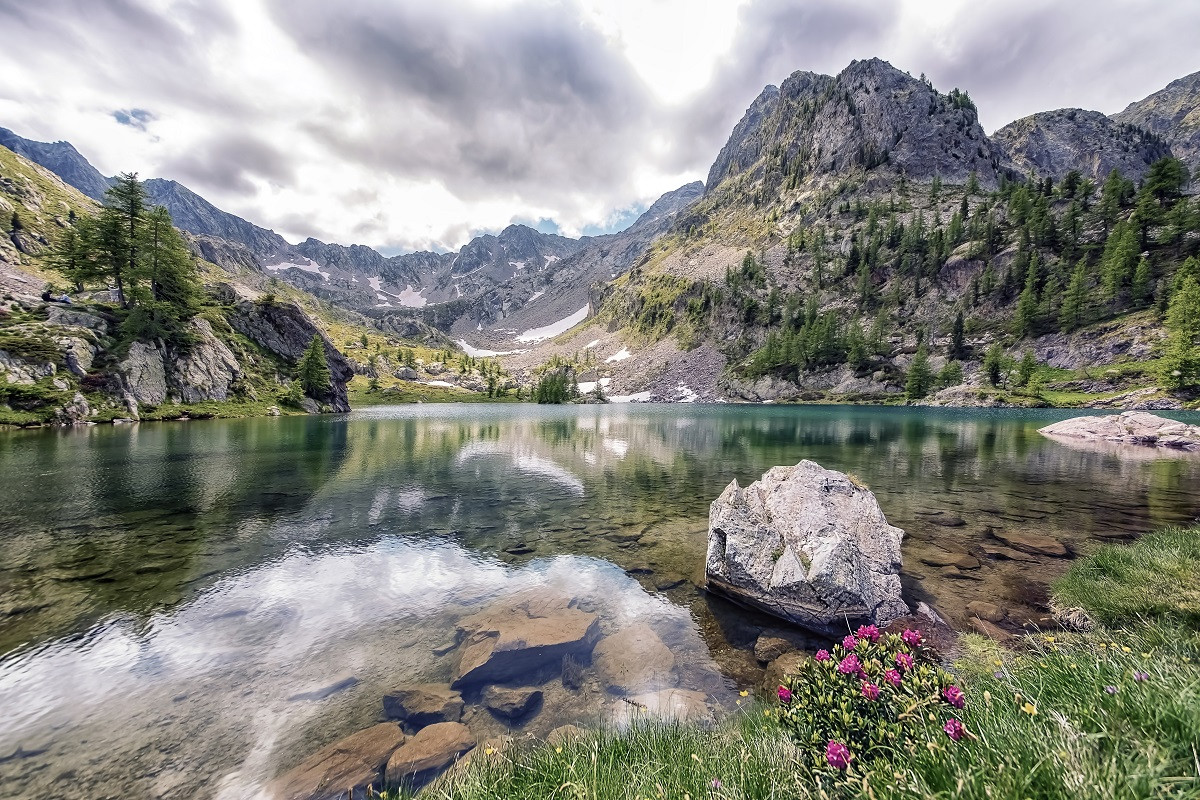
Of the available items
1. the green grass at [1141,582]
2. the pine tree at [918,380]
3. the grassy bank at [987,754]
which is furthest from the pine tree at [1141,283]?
the grassy bank at [987,754]

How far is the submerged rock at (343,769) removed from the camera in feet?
26.2

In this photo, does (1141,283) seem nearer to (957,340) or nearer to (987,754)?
(957,340)

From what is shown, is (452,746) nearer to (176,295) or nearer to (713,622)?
(713,622)

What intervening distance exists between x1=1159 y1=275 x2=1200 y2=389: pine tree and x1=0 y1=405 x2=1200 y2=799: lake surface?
82072 mm

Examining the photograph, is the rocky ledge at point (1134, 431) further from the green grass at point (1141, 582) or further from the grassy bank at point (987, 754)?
the grassy bank at point (987, 754)

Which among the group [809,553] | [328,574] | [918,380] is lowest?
[328,574]

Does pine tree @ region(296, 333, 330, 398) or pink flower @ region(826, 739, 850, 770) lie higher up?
pine tree @ region(296, 333, 330, 398)

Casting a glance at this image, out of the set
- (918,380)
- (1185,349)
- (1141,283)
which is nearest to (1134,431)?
(1185,349)

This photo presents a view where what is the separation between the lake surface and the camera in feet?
31.8

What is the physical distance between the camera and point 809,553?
47.5 feet

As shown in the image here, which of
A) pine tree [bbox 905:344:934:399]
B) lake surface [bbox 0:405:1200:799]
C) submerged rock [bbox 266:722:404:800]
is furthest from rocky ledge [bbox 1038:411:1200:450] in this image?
pine tree [bbox 905:344:934:399]

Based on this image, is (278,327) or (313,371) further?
(278,327)

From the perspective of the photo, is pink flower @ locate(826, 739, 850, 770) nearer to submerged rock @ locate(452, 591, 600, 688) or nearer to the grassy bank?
the grassy bank

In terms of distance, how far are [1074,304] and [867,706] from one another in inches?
7590
